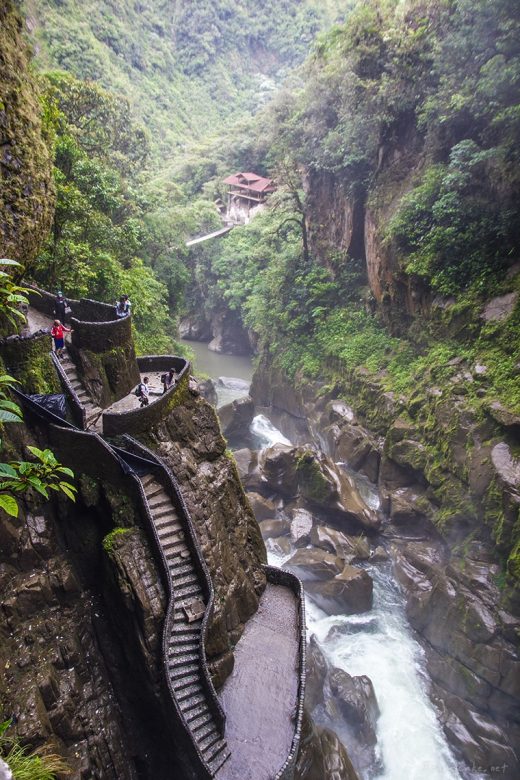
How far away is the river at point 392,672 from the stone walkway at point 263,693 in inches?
227

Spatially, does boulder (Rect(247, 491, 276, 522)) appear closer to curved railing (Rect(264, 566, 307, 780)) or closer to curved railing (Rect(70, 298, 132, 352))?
curved railing (Rect(264, 566, 307, 780))

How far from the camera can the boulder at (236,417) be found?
3266 cm

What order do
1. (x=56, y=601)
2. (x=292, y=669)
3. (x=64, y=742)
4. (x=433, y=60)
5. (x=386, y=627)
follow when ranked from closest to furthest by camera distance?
1. (x=64, y=742)
2. (x=56, y=601)
3. (x=292, y=669)
4. (x=386, y=627)
5. (x=433, y=60)

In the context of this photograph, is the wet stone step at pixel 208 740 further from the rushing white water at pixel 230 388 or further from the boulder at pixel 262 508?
the rushing white water at pixel 230 388

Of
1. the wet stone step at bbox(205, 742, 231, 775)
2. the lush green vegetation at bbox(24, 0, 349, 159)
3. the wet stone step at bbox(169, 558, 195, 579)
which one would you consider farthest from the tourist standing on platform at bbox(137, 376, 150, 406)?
the lush green vegetation at bbox(24, 0, 349, 159)

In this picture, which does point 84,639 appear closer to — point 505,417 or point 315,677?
point 315,677

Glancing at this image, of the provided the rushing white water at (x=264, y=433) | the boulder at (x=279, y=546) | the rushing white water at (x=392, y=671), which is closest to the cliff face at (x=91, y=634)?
the rushing white water at (x=392, y=671)

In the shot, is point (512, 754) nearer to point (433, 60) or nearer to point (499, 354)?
point (499, 354)

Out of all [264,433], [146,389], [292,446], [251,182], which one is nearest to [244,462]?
[292,446]

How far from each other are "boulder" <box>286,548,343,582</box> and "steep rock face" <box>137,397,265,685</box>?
587cm

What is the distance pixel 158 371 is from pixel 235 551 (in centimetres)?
774

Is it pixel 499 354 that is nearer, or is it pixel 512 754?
pixel 512 754

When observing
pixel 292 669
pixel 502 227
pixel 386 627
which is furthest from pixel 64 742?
pixel 502 227

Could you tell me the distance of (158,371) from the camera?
18.6 metres
